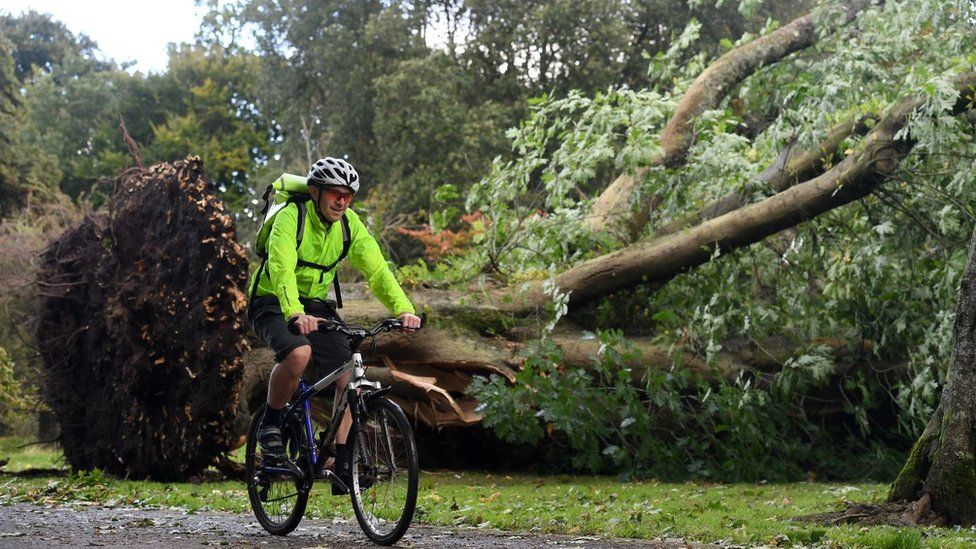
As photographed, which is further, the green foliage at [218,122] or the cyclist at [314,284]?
the green foliage at [218,122]

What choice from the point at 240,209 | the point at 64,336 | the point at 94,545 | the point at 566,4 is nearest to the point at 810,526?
the point at 94,545

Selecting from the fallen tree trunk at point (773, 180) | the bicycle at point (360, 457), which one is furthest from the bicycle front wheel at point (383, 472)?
the fallen tree trunk at point (773, 180)

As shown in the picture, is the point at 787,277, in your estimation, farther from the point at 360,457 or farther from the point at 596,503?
the point at 360,457

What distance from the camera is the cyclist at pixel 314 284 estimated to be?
5.93 metres

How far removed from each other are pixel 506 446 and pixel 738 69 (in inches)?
208

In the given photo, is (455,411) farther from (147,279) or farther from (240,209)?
(240,209)

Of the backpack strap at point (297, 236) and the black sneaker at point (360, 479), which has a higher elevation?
the backpack strap at point (297, 236)

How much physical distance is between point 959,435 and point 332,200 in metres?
3.48

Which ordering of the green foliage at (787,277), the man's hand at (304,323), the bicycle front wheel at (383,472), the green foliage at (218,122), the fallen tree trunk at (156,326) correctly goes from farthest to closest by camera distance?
1. the green foliage at (218,122)
2. the green foliage at (787,277)
3. the fallen tree trunk at (156,326)
4. the man's hand at (304,323)
5. the bicycle front wheel at (383,472)

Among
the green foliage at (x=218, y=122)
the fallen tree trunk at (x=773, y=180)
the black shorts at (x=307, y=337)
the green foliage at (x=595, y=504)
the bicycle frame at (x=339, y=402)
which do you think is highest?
the green foliage at (x=218, y=122)

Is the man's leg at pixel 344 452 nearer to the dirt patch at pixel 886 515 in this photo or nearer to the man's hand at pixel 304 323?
the man's hand at pixel 304 323

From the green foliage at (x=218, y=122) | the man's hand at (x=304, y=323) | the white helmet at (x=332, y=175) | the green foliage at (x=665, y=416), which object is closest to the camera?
the man's hand at (x=304, y=323)

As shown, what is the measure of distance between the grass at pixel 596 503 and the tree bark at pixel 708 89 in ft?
9.84

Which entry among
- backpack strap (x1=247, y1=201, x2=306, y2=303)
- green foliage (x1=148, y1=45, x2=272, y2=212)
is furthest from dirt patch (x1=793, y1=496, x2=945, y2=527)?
green foliage (x1=148, y1=45, x2=272, y2=212)
